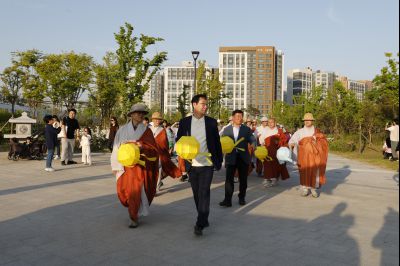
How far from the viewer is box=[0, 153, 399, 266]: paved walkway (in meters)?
4.52

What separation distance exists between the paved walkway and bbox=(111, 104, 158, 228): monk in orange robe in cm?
35

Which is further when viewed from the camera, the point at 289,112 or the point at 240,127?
the point at 289,112

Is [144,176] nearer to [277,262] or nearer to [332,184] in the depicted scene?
[277,262]

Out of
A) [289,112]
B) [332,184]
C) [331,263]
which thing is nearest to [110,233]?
[331,263]

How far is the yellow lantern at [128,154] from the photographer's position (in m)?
5.51

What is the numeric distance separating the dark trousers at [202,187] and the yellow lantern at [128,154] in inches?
31.9

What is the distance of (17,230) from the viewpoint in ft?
18.3

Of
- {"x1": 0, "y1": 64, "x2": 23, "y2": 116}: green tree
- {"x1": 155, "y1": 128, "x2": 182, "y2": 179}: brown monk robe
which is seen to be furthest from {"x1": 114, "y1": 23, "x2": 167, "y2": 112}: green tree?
{"x1": 0, "y1": 64, "x2": 23, "y2": 116}: green tree

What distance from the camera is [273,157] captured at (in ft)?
33.8

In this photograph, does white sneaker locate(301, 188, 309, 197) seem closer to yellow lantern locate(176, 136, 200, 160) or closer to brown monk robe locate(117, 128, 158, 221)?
brown monk robe locate(117, 128, 158, 221)

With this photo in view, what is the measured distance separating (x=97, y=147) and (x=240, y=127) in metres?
14.4

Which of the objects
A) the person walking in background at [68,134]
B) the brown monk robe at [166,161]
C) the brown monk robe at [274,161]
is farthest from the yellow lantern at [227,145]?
the person walking in background at [68,134]

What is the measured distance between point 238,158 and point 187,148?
7.93 ft

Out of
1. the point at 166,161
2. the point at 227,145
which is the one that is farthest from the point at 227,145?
the point at 166,161
